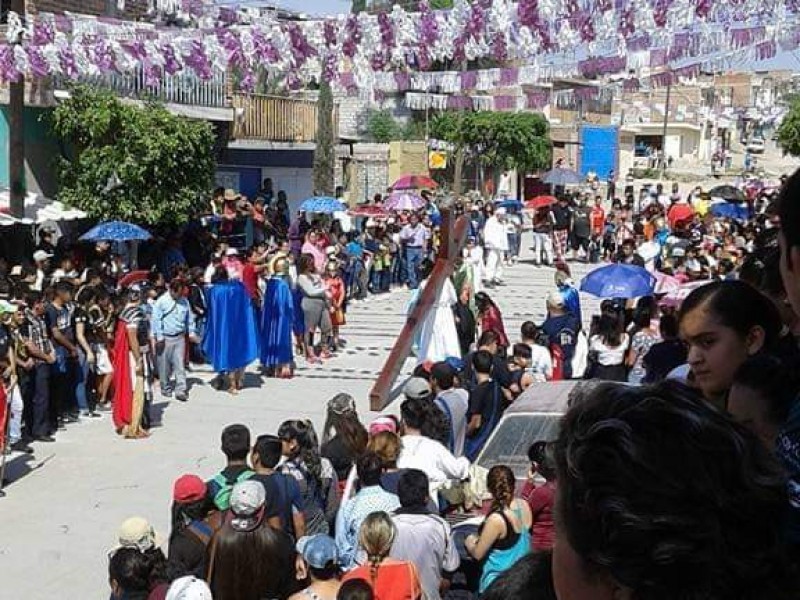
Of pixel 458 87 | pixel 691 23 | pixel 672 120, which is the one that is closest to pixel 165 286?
pixel 458 87

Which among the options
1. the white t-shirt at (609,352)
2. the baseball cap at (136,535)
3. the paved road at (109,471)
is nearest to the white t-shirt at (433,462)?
the baseball cap at (136,535)

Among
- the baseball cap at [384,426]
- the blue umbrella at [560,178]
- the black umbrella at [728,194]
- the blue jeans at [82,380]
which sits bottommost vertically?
the blue jeans at [82,380]

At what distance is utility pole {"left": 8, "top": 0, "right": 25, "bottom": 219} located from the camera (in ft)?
57.5

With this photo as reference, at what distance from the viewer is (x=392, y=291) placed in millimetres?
24078

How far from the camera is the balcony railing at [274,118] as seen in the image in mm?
25594

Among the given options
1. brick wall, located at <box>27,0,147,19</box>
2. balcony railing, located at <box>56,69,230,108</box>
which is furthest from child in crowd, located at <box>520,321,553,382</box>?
brick wall, located at <box>27,0,147,19</box>

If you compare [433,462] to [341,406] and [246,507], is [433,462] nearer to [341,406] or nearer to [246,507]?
[341,406]

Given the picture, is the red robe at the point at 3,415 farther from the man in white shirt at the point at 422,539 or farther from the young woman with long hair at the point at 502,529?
the young woman with long hair at the point at 502,529

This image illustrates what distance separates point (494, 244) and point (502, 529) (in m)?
19.2

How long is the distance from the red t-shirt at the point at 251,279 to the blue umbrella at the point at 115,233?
7.17 ft

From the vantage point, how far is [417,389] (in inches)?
325

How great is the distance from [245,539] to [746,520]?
4051 millimetres

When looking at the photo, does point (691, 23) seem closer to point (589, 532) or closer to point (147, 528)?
point (147, 528)

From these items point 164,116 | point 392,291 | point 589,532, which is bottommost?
point 392,291
